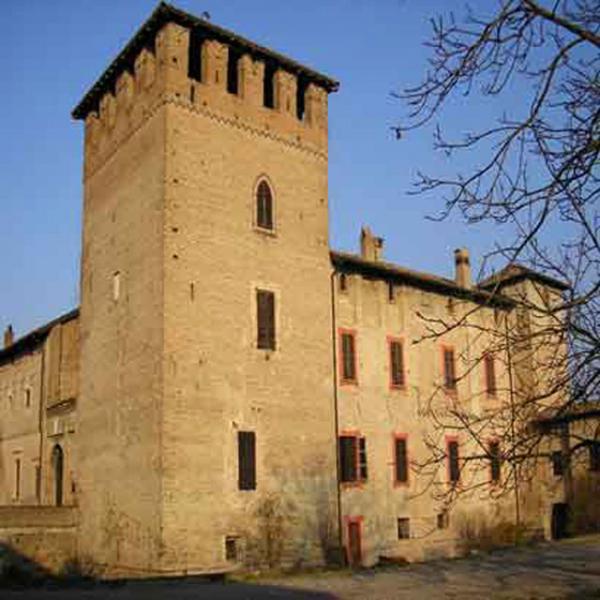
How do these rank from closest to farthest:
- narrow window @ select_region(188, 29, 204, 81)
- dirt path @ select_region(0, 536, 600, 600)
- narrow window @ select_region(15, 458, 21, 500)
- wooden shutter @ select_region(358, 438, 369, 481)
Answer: dirt path @ select_region(0, 536, 600, 600) < narrow window @ select_region(188, 29, 204, 81) < wooden shutter @ select_region(358, 438, 369, 481) < narrow window @ select_region(15, 458, 21, 500)

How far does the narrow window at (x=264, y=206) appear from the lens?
78.9ft

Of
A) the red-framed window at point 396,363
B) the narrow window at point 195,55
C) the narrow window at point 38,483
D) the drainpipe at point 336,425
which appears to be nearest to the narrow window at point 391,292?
the red-framed window at point 396,363

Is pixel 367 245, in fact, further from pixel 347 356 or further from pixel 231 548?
pixel 231 548

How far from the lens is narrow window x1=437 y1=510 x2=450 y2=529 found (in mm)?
28016

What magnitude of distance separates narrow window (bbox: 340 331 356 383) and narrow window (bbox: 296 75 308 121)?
7315 millimetres

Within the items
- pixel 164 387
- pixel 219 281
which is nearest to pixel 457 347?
pixel 219 281

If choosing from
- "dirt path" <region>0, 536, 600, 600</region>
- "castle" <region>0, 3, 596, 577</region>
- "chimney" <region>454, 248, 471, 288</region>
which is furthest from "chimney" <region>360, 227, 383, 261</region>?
"dirt path" <region>0, 536, 600, 600</region>

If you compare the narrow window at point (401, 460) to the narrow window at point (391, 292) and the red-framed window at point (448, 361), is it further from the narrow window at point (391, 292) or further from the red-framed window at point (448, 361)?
the narrow window at point (391, 292)

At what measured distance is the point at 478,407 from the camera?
31.3 metres

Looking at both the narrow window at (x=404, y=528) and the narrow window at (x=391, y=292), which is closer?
the narrow window at (x=404, y=528)

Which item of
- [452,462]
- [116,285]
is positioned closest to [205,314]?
[116,285]

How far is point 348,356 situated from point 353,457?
3206 mm

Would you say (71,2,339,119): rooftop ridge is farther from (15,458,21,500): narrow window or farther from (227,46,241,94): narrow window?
(15,458,21,500): narrow window

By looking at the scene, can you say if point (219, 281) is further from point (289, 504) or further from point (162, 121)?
point (289, 504)
